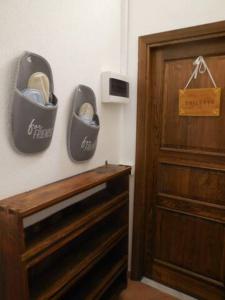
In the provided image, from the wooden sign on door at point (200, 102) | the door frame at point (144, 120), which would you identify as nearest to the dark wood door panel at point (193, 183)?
the door frame at point (144, 120)

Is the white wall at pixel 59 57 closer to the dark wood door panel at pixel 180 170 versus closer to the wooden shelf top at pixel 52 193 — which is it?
the wooden shelf top at pixel 52 193

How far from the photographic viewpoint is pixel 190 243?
1827mm

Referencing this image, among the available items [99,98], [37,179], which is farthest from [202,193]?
[37,179]

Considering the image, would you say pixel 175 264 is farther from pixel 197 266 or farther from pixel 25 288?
pixel 25 288

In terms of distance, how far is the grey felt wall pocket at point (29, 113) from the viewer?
1051mm

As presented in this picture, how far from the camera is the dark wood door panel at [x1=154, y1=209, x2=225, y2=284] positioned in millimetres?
1735

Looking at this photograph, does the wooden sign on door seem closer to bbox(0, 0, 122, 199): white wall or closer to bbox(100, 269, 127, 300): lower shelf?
bbox(0, 0, 122, 199): white wall

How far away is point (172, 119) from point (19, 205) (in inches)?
47.3

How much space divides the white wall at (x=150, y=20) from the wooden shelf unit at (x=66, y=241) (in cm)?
33

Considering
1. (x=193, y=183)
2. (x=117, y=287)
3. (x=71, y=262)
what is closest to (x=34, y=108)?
(x=71, y=262)

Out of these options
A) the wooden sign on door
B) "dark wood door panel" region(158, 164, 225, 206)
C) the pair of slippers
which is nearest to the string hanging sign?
the wooden sign on door

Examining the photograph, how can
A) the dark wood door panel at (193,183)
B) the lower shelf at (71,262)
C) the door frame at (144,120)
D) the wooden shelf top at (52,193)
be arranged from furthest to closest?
the dark wood door panel at (193,183) → the door frame at (144,120) → the lower shelf at (71,262) → the wooden shelf top at (52,193)

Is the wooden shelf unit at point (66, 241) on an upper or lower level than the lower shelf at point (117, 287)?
upper

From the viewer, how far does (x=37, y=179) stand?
1.26 m
